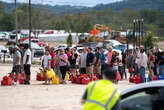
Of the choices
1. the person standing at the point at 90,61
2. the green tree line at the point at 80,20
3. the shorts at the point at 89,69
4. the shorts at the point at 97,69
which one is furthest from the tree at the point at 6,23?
the person standing at the point at 90,61

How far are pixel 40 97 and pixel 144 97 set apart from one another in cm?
850

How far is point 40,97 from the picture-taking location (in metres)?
14.5

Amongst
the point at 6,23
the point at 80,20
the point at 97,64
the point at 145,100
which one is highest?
the point at 145,100

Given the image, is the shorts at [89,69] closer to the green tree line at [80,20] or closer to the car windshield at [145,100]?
the car windshield at [145,100]

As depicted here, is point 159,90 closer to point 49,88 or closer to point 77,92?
point 77,92

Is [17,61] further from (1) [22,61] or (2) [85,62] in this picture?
(2) [85,62]

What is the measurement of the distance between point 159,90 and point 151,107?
253 mm

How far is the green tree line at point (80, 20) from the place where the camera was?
127200 millimetres

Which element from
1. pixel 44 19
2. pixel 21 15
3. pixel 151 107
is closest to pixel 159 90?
pixel 151 107

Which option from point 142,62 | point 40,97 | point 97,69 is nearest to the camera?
point 40,97

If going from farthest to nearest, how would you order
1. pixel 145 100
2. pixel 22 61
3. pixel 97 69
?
pixel 97 69 → pixel 22 61 → pixel 145 100

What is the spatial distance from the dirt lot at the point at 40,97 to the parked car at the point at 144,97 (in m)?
4.35

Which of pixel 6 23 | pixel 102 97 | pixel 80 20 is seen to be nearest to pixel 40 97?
pixel 102 97

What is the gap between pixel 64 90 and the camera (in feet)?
54.4
